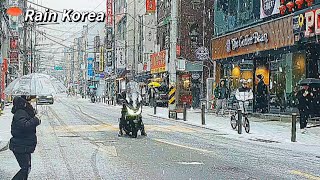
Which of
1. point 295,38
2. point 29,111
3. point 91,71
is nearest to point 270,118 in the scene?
point 295,38

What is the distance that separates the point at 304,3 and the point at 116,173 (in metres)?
17.8

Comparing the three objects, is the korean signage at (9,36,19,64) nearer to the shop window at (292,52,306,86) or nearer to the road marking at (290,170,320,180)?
the shop window at (292,52,306,86)

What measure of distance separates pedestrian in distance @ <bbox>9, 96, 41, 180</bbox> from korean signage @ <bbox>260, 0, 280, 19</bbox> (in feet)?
72.0

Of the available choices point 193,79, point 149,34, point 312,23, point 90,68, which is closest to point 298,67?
point 312,23

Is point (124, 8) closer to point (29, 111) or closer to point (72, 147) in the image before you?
point (72, 147)

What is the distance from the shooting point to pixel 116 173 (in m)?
10.5

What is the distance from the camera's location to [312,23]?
23.6m

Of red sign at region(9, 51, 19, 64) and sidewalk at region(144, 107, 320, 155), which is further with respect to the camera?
red sign at region(9, 51, 19, 64)

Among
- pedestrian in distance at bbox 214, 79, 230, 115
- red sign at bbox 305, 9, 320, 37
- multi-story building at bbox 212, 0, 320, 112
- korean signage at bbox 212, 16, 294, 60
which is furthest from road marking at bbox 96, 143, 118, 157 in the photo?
pedestrian in distance at bbox 214, 79, 230, 115

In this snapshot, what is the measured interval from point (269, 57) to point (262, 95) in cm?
220

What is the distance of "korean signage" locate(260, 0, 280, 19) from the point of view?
28203 mm

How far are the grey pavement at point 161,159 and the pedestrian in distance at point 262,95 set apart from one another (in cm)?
1214

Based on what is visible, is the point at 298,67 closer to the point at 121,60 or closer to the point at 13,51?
the point at 13,51

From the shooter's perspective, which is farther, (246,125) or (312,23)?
(312,23)
